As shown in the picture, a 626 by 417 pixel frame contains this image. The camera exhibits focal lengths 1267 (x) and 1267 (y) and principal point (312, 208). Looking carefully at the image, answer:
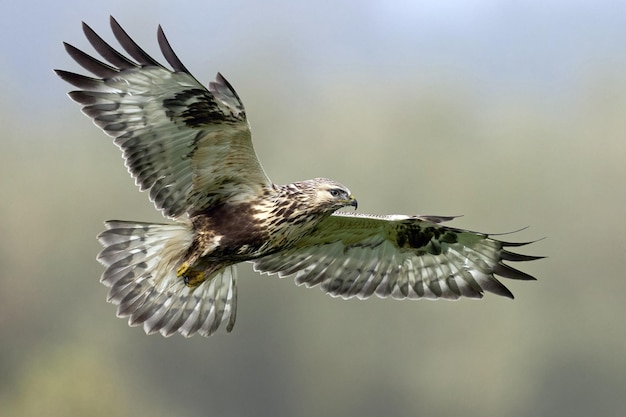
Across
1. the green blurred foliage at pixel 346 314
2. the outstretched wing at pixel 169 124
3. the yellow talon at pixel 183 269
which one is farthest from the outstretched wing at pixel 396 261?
the green blurred foliage at pixel 346 314

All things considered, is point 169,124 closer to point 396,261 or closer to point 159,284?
point 159,284

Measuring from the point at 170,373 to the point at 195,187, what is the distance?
29161 millimetres

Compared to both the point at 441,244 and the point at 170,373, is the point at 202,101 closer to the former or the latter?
the point at 441,244

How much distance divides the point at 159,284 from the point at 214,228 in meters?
0.80

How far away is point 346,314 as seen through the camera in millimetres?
37625

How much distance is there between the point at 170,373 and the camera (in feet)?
124

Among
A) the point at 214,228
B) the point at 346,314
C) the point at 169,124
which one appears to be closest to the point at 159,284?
the point at 214,228

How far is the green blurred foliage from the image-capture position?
1441 inches

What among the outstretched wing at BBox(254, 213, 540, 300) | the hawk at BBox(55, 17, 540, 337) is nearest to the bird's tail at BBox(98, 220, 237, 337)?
the hawk at BBox(55, 17, 540, 337)

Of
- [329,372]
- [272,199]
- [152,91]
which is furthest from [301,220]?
[329,372]

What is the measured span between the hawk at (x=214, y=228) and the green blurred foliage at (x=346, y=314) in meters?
22.4

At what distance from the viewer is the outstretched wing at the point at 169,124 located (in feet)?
28.1

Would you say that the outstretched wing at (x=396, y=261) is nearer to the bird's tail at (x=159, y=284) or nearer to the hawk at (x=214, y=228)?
the hawk at (x=214, y=228)

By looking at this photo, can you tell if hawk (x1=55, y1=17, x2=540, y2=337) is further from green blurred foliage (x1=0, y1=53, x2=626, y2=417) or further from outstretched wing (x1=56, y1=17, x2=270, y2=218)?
green blurred foliage (x1=0, y1=53, x2=626, y2=417)
